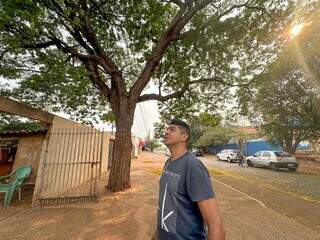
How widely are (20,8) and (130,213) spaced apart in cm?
601

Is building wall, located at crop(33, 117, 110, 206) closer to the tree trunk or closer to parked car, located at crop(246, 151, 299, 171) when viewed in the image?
the tree trunk

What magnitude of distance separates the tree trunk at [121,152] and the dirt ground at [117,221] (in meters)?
1.08

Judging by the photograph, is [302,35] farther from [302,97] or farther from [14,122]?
[14,122]

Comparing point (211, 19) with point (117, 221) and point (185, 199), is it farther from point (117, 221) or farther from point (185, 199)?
point (185, 199)

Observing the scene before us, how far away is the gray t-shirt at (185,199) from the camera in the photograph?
6.86 feet

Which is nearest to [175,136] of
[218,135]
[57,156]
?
[57,156]

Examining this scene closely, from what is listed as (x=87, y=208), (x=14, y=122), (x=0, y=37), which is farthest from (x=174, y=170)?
(x=14, y=122)

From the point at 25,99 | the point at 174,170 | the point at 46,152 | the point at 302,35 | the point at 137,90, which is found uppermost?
the point at 302,35

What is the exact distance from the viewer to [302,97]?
63.2 ft

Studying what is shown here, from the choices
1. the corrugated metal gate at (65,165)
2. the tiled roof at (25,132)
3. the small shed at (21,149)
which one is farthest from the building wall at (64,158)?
the small shed at (21,149)

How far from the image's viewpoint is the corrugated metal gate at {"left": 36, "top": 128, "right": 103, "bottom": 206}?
8633 mm

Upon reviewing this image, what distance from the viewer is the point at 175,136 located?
2557mm

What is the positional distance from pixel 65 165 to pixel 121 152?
209 centimetres

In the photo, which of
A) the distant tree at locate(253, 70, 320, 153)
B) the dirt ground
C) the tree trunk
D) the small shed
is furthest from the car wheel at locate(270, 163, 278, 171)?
the small shed
